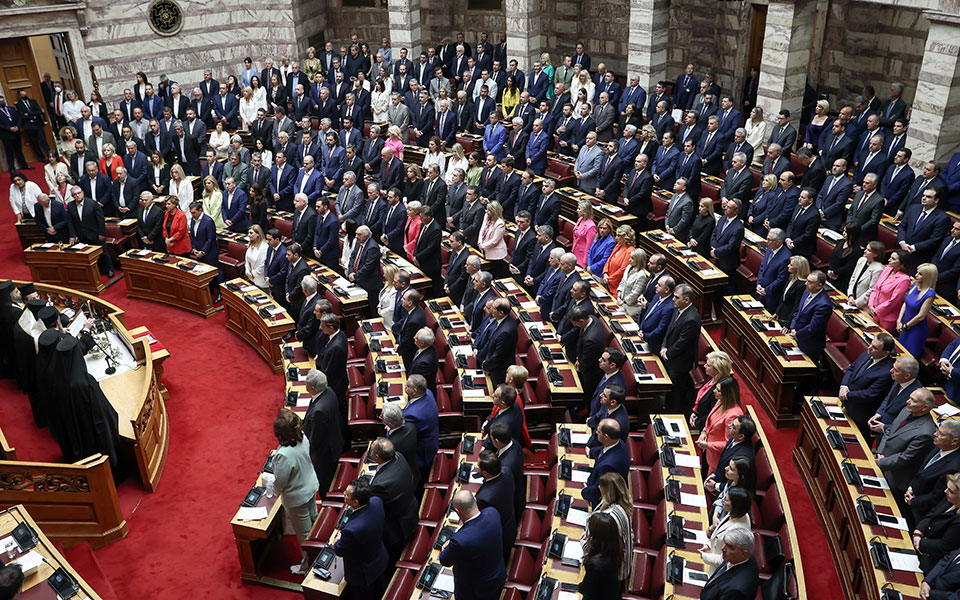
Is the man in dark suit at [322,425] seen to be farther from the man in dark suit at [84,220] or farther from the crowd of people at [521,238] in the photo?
the man in dark suit at [84,220]

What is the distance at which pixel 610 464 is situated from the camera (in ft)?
22.4

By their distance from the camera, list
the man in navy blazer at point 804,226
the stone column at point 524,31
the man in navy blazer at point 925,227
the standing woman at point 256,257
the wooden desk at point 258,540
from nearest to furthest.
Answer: the wooden desk at point 258,540
the man in navy blazer at point 925,227
the man in navy blazer at point 804,226
the standing woman at point 256,257
the stone column at point 524,31

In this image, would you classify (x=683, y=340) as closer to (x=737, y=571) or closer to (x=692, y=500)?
(x=692, y=500)

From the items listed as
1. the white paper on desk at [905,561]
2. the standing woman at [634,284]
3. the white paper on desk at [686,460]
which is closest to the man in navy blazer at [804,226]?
the standing woman at [634,284]

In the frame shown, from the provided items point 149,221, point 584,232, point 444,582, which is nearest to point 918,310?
point 584,232

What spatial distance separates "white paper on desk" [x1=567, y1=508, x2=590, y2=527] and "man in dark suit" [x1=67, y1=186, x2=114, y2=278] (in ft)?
34.9

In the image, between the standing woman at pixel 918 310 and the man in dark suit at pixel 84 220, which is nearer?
the standing woman at pixel 918 310

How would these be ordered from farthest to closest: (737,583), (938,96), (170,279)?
(170,279) → (938,96) → (737,583)

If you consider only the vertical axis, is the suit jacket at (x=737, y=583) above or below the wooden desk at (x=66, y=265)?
above

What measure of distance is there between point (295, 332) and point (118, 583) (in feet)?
15.2

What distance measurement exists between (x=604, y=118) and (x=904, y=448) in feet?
34.0

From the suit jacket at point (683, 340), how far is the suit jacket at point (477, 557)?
3723 mm

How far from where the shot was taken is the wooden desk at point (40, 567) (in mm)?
6438

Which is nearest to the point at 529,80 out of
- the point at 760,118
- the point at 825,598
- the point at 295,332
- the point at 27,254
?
the point at 760,118
